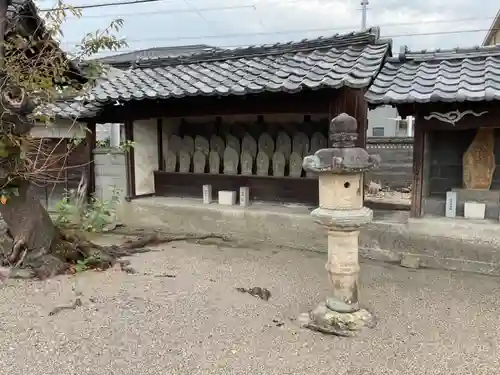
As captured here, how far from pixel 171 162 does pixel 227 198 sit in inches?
66.0

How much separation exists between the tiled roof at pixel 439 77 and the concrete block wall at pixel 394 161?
6197mm

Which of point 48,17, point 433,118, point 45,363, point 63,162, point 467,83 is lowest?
point 45,363

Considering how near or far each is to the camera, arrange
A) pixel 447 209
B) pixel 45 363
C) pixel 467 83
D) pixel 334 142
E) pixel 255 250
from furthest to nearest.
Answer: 1. pixel 255 250
2. pixel 447 209
3. pixel 467 83
4. pixel 334 142
5. pixel 45 363

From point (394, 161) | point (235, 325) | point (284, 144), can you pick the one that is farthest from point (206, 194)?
point (394, 161)

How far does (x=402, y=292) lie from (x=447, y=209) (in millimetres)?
1918

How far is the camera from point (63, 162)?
31.3 ft

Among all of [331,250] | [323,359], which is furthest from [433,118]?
[323,359]

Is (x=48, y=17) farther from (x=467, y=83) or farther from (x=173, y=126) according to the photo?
(x=467, y=83)

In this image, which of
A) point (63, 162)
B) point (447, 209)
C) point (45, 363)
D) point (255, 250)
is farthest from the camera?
point (63, 162)

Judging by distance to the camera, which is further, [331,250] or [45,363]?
[331,250]

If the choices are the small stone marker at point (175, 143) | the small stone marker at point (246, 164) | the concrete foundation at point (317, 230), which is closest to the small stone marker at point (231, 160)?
the small stone marker at point (246, 164)

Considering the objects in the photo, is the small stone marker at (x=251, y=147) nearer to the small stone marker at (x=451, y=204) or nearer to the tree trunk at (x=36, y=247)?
the tree trunk at (x=36, y=247)

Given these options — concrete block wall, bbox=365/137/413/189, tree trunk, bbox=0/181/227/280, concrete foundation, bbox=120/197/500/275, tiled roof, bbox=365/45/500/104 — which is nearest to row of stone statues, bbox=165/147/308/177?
concrete foundation, bbox=120/197/500/275

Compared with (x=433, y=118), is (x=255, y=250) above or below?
below
